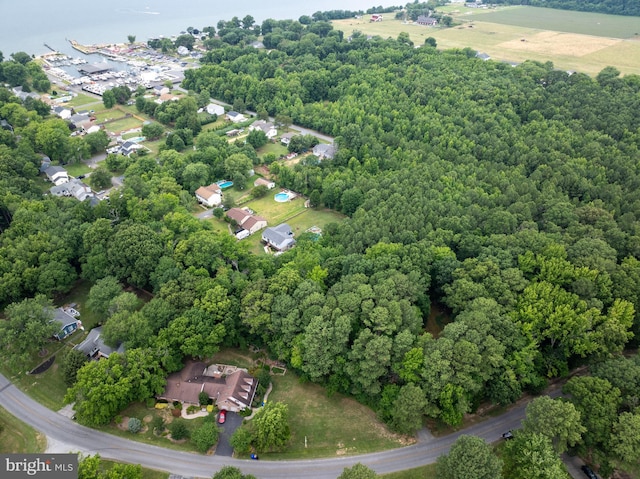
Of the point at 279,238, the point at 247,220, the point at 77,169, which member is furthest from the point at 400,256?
the point at 77,169

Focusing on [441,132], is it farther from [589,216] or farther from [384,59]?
[384,59]

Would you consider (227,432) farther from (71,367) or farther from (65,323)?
(65,323)

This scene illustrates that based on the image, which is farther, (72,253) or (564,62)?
(564,62)

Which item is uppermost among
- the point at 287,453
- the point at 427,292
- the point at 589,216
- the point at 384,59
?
the point at 384,59

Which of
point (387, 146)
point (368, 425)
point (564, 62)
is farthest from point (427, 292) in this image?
point (564, 62)

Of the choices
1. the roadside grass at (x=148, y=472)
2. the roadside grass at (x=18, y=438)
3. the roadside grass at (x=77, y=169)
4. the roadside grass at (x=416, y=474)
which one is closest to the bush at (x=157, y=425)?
the roadside grass at (x=148, y=472)

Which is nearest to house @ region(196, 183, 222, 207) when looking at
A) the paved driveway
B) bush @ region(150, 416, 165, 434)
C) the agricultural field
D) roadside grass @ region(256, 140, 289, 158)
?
roadside grass @ region(256, 140, 289, 158)

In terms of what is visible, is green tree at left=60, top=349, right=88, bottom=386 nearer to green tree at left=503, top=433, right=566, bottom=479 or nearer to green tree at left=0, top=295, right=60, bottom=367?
green tree at left=0, top=295, right=60, bottom=367
